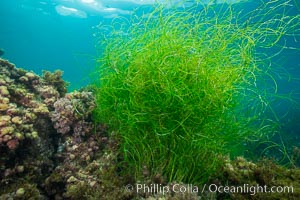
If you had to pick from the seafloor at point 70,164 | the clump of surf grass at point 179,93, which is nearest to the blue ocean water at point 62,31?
the seafloor at point 70,164

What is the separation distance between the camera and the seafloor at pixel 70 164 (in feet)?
11.6

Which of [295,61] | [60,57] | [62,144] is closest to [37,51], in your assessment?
[60,57]

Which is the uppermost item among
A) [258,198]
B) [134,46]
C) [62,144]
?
[134,46]

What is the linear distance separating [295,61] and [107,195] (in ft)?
118

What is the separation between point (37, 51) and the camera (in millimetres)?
71875

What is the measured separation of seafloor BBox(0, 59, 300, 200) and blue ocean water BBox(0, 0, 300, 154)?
1.61m

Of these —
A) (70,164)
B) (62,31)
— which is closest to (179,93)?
(70,164)

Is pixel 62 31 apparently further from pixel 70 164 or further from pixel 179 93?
pixel 179 93

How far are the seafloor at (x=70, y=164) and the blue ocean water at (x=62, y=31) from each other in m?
1.61

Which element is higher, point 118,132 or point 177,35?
point 177,35

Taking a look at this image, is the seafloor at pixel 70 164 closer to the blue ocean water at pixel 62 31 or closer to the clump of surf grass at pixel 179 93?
the clump of surf grass at pixel 179 93

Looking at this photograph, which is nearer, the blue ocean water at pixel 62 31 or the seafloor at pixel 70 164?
the seafloor at pixel 70 164

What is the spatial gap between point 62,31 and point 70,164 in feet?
176

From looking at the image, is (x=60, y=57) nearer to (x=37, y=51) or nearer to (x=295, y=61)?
(x=37, y=51)
